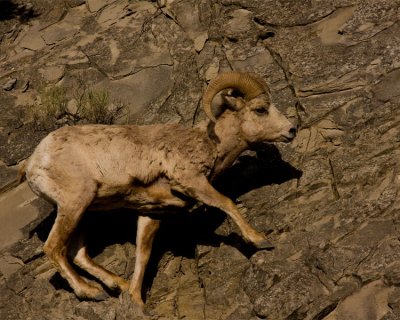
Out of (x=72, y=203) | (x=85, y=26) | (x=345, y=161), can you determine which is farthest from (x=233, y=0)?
(x=72, y=203)

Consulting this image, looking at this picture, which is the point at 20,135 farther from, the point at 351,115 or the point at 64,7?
the point at 351,115

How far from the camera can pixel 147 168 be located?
392 inches

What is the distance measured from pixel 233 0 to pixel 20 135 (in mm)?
3971

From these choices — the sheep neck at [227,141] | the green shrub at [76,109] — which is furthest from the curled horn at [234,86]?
the green shrub at [76,109]

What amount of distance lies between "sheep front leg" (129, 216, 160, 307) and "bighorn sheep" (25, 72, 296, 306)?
0.01 meters

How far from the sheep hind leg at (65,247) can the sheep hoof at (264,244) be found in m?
1.90

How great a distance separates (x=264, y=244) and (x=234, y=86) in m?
1.99

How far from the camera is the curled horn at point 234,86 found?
995cm

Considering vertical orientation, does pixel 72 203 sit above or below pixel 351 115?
above

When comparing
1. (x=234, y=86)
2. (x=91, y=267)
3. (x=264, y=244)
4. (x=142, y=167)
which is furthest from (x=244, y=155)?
(x=91, y=267)

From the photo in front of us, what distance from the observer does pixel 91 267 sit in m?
10.1

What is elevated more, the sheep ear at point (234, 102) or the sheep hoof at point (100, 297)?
the sheep ear at point (234, 102)

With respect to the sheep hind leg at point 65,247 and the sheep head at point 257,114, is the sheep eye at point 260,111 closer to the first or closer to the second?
the sheep head at point 257,114

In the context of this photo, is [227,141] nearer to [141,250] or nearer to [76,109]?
[141,250]
